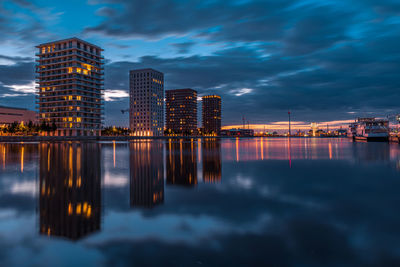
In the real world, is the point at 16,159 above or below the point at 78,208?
above

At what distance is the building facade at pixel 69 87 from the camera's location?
14212 centimetres

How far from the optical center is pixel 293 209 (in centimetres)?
930

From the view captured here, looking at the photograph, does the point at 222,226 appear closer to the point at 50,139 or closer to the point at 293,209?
the point at 293,209

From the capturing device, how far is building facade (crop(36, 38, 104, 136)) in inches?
5595

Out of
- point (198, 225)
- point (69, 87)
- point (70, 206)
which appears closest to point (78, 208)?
point (70, 206)

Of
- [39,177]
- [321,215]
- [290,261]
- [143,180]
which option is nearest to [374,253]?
[290,261]

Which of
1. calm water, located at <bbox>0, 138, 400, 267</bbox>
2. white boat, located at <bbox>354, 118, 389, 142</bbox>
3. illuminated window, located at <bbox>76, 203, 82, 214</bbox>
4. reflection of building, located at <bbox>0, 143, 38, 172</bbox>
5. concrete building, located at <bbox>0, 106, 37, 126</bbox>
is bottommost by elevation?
calm water, located at <bbox>0, 138, 400, 267</bbox>

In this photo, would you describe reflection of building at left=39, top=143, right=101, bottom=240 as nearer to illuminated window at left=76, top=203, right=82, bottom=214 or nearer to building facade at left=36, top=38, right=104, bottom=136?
illuminated window at left=76, top=203, right=82, bottom=214

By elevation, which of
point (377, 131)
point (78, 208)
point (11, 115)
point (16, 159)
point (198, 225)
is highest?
point (11, 115)

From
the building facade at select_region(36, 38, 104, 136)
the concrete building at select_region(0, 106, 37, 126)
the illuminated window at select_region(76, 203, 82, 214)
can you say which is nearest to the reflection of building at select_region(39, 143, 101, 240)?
the illuminated window at select_region(76, 203, 82, 214)

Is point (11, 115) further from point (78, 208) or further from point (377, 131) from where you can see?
point (377, 131)

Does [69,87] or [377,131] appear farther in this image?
[69,87]

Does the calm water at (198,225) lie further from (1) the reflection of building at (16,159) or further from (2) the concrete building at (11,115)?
(2) the concrete building at (11,115)

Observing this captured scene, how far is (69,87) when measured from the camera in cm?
14462
